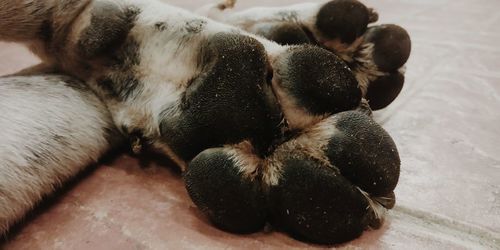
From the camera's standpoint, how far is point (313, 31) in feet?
2.92

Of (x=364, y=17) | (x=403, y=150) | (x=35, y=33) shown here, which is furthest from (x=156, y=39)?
(x=403, y=150)

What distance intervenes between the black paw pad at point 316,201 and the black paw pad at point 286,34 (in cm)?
34

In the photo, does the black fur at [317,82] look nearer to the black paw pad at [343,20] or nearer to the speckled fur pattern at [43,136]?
the black paw pad at [343,20]

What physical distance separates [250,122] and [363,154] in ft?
0.46

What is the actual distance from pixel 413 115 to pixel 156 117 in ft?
1.81

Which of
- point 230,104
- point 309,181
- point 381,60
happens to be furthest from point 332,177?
point 381,60

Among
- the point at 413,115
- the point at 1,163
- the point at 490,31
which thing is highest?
the point at 1,163

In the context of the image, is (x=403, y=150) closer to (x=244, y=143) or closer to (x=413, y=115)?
(x=413, y=115)

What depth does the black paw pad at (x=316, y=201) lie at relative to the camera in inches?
22.2

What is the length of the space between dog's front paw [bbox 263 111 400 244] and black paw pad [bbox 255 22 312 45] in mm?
287

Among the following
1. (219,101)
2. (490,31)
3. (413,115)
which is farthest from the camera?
(490,31)

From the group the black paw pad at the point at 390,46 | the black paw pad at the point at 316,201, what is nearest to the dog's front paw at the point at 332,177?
the black paw pad at the point at 316,201

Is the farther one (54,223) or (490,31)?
(490,31)

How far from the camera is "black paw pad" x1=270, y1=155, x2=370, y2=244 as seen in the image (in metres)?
0.56
